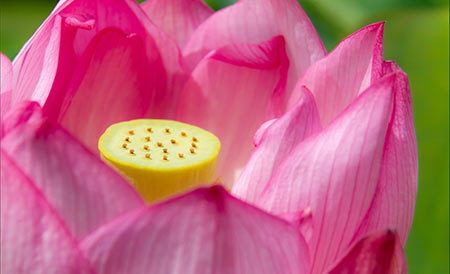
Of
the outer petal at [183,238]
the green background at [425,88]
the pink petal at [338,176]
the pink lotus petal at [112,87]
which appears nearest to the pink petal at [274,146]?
the pink petal at [338,176]

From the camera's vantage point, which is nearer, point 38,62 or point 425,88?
point 38,62

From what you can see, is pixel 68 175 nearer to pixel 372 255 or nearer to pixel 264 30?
pixel 372 255

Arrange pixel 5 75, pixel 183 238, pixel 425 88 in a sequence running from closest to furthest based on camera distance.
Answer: pixel 183 238
pixel 5 75
pixel 425 88

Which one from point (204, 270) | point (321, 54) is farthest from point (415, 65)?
point (204, 270)

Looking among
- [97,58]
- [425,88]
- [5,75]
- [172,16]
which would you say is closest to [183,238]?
[5,75]

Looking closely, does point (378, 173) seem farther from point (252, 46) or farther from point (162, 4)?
point (162, 4)

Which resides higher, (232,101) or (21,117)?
(21,117)
